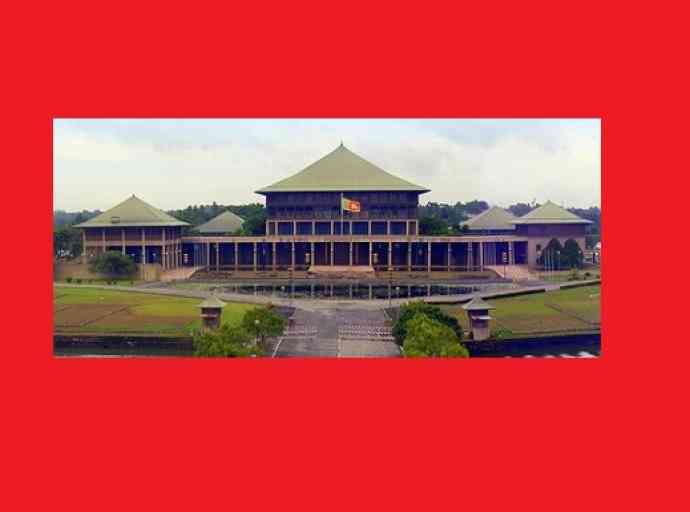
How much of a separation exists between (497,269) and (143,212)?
9.19m

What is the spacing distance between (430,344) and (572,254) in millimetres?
6328

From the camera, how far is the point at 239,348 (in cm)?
1408

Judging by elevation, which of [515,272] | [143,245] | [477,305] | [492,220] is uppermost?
[492,220]

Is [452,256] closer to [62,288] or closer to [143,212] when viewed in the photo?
[143,212]

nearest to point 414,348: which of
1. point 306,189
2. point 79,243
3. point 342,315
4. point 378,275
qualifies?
point 342,315

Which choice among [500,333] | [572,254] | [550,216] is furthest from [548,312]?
[550,216]

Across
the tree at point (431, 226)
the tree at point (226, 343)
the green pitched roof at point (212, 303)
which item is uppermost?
the tree at point (431, 226)

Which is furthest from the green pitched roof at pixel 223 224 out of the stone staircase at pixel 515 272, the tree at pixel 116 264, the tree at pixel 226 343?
the stone staircase at pixel 515 272

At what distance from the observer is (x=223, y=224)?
78.8 feet

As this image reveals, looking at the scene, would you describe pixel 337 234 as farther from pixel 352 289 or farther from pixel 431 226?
pixel 431 226

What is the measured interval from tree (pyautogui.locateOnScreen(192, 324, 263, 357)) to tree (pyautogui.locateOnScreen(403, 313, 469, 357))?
307 centimetres

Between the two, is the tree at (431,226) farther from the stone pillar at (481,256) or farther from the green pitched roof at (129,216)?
the green pitched roof at (129,216)

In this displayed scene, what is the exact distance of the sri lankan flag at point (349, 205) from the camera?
19.5 m

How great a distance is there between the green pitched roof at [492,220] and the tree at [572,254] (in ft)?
5.75
